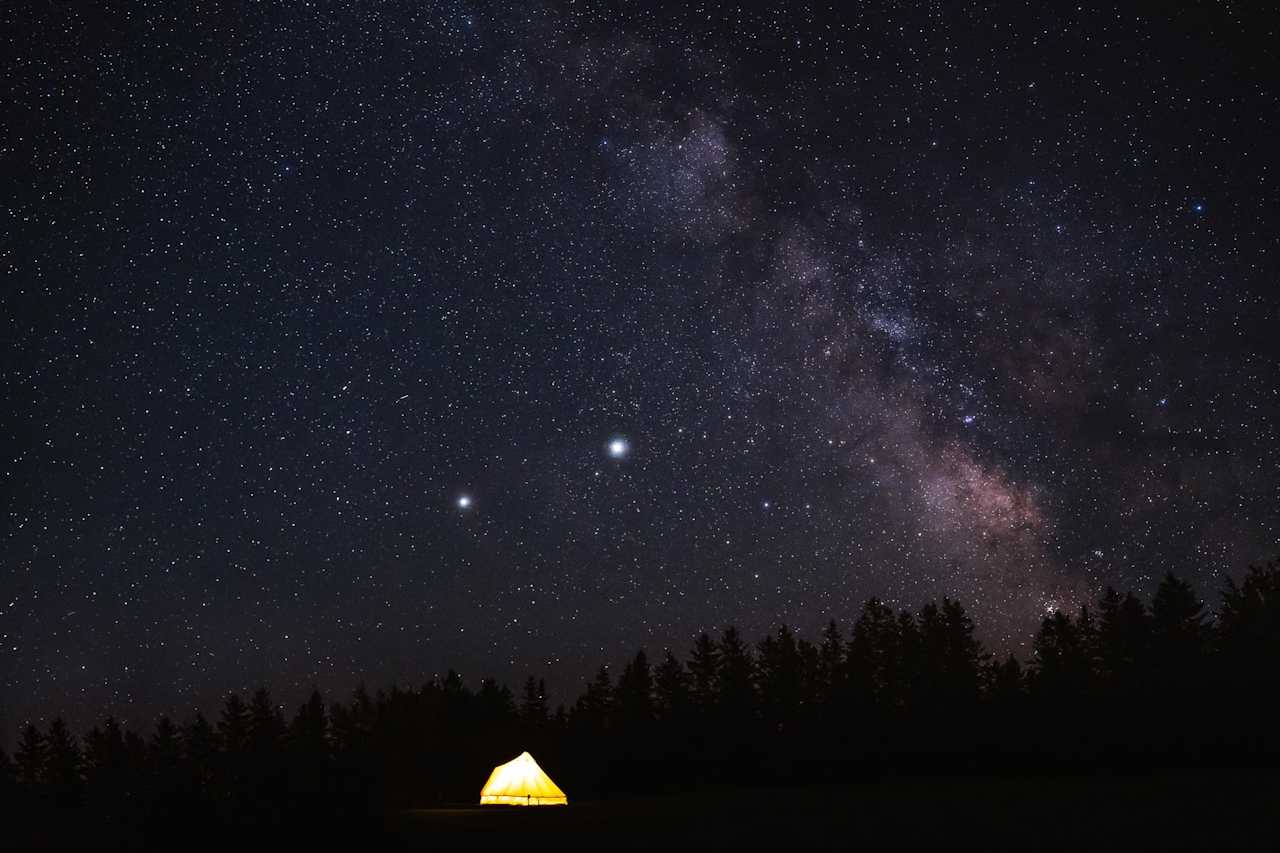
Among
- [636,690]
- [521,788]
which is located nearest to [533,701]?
[636,690]

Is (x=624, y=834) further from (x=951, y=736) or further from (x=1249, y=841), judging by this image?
(x=951, y=736)

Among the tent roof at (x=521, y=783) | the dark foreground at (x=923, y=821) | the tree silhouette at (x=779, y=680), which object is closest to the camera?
the dark foreground at (x=923, y=821)

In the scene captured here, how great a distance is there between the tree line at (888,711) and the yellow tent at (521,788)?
339 cm

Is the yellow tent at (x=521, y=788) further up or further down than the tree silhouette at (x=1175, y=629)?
further down

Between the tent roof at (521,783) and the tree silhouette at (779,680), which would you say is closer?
the tent roof at (521,783)

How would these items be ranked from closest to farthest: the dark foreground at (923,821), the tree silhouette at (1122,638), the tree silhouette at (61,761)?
1. the dark foreground at (923,821)
2. the tree silhouette at (1122,638)
3. the tree silhouette at (61,761)

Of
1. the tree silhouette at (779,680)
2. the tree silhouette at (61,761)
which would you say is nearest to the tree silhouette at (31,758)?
the tree silhouette at (61,761)

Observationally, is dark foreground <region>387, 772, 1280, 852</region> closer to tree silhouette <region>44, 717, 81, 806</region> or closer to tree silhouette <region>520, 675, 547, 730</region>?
tree silhouette <region>520, 675, 547, 730</region>

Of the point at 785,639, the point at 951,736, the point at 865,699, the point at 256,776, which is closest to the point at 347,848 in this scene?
the point at 256,776

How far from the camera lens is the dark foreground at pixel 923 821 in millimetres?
18688

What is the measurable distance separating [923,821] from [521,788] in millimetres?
14063

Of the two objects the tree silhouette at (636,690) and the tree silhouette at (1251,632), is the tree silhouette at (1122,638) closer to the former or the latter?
the tree silhouette at (1251,632)

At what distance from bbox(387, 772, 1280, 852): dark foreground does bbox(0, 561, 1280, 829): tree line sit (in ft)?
27.6

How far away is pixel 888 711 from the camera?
151 ft
